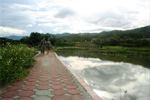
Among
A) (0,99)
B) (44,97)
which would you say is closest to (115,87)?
(44,97)

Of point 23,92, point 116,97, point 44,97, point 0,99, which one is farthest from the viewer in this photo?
point 116,97

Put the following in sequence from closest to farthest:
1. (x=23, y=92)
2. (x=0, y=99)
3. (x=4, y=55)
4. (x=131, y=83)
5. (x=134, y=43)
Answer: (x=0, y=99), (x=23, y=92), (x=4, y=55), (x=131, y=83), (x=134, y=43)

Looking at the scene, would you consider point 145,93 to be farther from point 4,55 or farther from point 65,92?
point 4,55

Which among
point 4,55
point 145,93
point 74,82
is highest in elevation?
point 4,55

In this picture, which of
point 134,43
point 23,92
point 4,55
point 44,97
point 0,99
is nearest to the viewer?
point 0,99

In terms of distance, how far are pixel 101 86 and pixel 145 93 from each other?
4.38 ft

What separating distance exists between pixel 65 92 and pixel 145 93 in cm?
254

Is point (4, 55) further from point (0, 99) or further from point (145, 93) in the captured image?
point (145, 93)

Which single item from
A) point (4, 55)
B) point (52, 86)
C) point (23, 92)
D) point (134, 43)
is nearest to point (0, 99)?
point (23, 92)

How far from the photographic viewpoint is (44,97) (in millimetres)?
3146

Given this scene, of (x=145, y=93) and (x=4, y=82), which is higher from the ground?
(x=4, y=82)

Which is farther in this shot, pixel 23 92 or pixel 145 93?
pixel 145 93

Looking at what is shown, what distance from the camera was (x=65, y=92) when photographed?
3525mm

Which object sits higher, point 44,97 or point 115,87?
point 44,97
